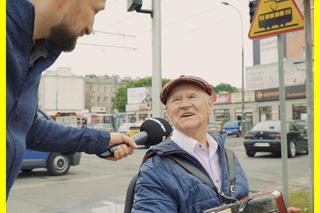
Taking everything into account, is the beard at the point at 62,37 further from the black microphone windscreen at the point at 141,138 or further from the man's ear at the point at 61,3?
the black microphone windscreen at the point at 141,138

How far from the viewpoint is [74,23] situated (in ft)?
4.20

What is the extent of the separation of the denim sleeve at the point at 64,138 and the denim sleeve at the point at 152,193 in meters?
0.41

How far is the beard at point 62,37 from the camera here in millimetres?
1243

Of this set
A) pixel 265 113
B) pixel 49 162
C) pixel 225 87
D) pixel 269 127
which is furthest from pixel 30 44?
pixel 225 87

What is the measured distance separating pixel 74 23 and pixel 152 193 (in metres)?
1.16

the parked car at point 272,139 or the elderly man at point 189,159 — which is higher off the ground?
the elderly man at point 189,159

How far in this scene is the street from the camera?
7.25 metres

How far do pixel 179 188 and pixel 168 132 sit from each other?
0.30 metres

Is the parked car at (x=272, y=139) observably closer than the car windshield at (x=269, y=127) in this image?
Yes

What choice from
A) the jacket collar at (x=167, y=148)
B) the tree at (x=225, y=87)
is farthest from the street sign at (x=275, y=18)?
the tree at (x=225, y=87)

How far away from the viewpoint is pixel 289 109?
41.6m

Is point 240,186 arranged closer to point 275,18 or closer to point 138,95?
point 275,18

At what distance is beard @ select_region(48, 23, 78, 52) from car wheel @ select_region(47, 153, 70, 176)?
10144mm

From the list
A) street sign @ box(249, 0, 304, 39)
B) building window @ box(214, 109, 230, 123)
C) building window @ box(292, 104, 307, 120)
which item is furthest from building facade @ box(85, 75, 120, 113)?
street sign @ box(249, 0, 304, 39)
